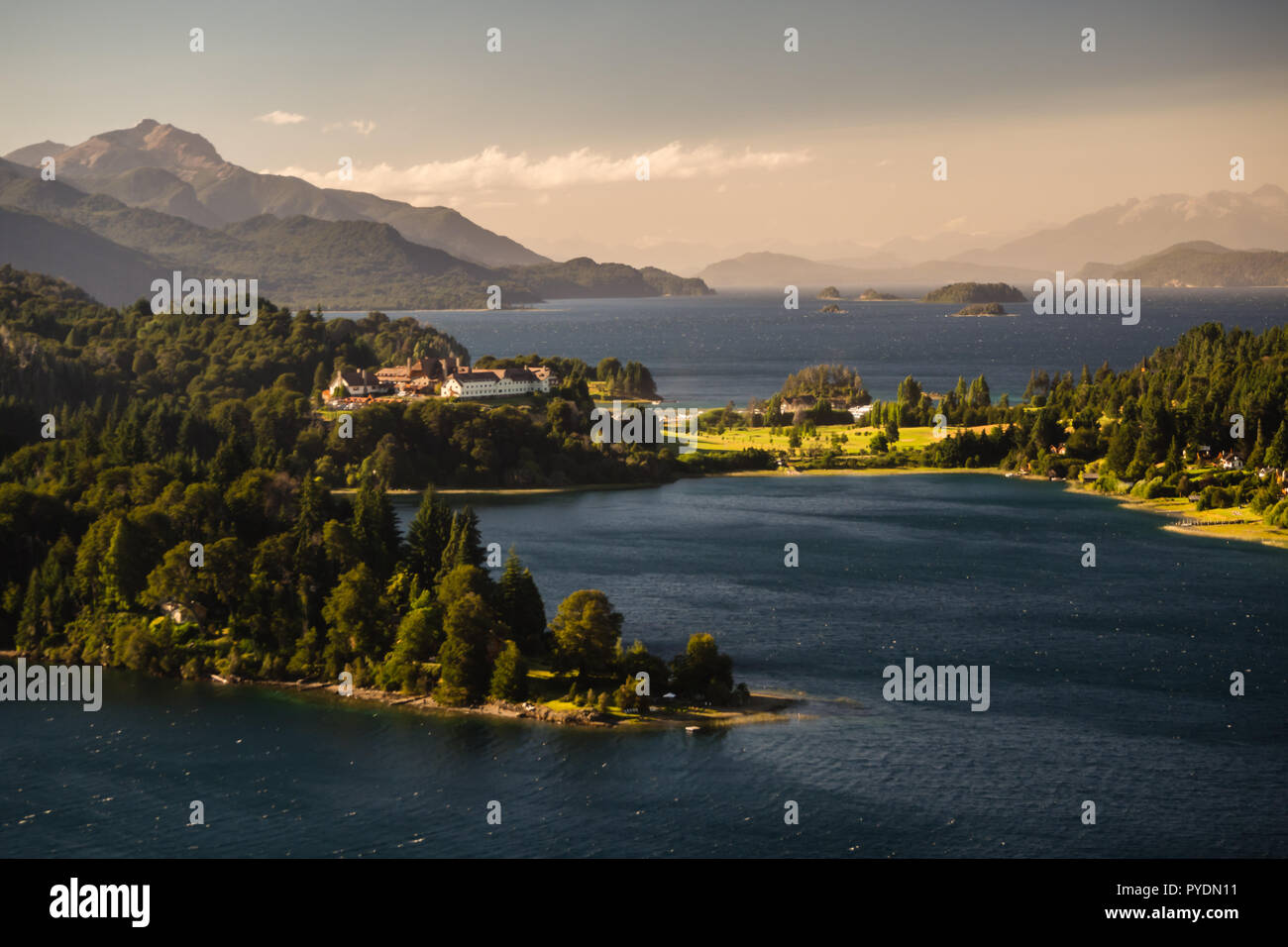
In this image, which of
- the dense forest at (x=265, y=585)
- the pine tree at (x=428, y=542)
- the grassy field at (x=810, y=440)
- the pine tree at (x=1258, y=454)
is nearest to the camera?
the dense forest at (x=265, y=585)

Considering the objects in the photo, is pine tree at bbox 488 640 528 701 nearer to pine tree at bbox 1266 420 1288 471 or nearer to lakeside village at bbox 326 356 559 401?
pine tree at bbox 1266 420 1288 471

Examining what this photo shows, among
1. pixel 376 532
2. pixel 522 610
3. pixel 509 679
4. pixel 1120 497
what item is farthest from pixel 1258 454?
pixel 509 679

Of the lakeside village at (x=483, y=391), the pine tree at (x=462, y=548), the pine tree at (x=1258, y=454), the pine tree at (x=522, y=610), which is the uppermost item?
the lakeside village at (x=483, y=391)

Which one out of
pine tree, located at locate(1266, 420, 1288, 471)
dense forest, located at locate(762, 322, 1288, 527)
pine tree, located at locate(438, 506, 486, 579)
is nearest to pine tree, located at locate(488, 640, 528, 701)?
pine tree, located at locate(438, 506, 486, 579)

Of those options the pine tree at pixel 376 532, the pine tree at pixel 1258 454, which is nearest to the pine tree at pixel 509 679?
the pine tree at pixel 376 532

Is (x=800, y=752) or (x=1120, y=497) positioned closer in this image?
(x=800, y=752)

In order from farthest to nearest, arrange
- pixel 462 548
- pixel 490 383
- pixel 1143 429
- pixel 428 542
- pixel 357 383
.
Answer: pixel 357 383 → pixel 490 383 → pixel 1143 429 → pixel 428 542 → pixel 462 548

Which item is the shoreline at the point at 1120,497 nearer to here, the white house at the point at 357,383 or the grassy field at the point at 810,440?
the grassy field at the point at 810,440

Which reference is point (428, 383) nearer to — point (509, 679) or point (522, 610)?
point (522, 610)
